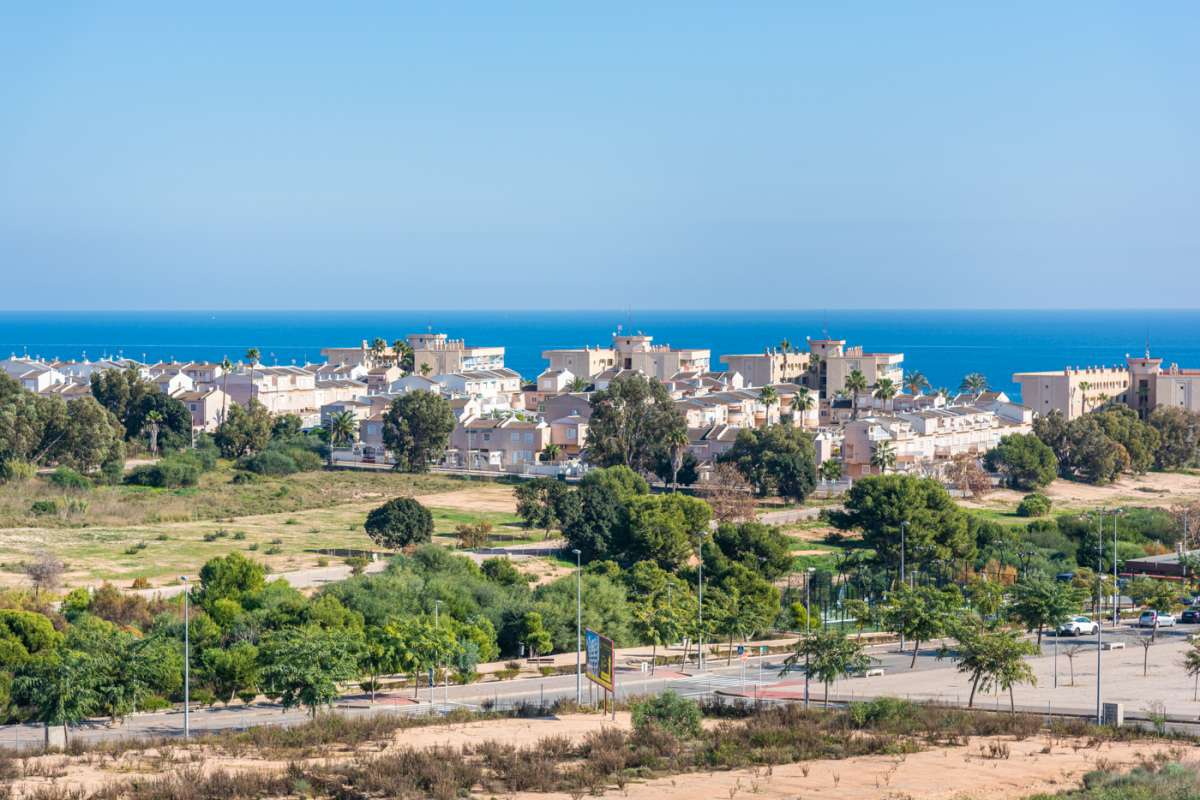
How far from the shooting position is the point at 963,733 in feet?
119

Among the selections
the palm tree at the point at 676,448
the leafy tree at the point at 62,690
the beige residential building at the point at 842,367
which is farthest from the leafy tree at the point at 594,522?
the beige residential building at the point at 842,367

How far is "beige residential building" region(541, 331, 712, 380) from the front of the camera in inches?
5325

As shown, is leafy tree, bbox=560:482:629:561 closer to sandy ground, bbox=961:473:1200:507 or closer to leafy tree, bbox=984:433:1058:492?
sandy ground, bbox=961:473:1200:507

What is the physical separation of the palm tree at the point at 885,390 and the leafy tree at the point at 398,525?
52739 millimetres

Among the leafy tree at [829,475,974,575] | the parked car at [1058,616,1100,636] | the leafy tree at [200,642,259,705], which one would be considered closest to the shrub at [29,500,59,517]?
the leafy tree at [200,642,259,705]

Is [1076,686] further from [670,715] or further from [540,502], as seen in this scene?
[540,502]

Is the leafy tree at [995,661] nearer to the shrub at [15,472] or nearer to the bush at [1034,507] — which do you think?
the bush at [1034,507]

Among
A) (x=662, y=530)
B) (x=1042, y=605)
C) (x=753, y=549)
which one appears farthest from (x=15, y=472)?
(x=1042, y=605)

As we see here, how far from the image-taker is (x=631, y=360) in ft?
454

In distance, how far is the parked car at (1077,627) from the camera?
173ft

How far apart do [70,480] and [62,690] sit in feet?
153

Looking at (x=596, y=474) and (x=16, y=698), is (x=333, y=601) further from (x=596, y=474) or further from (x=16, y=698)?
(x=596, y=474)

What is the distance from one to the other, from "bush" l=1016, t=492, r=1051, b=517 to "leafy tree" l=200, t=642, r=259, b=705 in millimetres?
51099

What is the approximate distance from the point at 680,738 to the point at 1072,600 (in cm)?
1981
